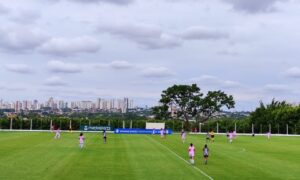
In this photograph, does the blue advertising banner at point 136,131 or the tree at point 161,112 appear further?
the tree at point 161,112

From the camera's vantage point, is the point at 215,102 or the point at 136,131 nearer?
the point at 136,131

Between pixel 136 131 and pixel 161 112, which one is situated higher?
pixel 161 112

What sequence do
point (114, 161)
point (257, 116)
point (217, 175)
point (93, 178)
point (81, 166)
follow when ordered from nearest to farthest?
point (93, 178) → point (217, 175) → point (81, 166) → point (114, 161) → point (257, 116)

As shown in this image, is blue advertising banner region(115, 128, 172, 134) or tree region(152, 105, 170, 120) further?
tree region(152, 105, 170, 120)

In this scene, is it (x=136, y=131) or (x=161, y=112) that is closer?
(x=136, y=131)

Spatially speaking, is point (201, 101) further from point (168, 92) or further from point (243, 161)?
point (243, 161)

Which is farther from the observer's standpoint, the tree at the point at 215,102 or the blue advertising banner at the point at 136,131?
the tree at the point at 215,102

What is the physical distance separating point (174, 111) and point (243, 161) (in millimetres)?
96285

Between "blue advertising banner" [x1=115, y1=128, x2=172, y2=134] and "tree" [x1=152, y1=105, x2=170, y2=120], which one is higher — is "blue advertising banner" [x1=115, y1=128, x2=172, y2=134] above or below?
below

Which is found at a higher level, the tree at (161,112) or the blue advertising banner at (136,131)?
the tree at (161,112)

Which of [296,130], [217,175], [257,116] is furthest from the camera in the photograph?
[257,116]

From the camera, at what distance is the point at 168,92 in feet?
441

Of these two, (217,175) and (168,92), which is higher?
(168,92)

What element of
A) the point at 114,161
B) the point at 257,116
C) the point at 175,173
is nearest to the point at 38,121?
the point at 257,116
